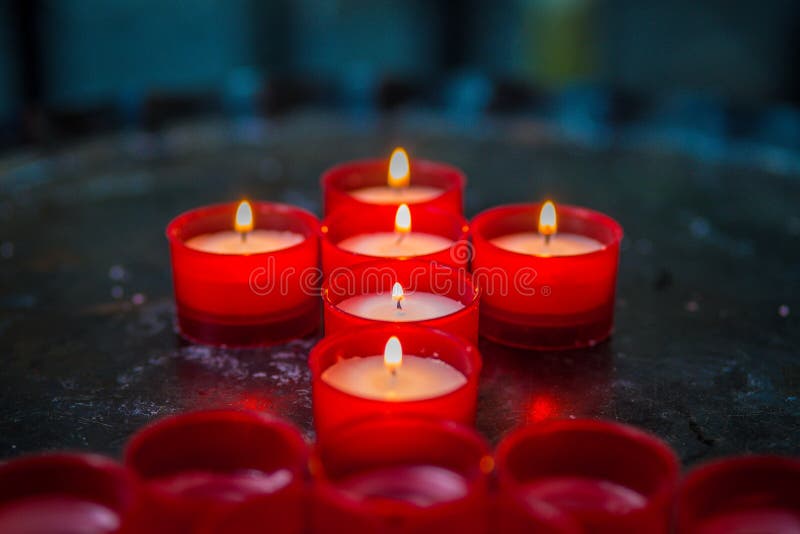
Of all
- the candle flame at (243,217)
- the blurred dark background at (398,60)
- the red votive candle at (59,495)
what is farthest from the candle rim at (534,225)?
the blurred dark background at (398,60)

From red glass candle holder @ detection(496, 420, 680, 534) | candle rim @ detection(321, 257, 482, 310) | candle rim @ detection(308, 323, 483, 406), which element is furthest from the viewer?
candle rim @ detection(321, 257, 482, 310)

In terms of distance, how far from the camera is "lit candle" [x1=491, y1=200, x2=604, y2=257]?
57.8 inches

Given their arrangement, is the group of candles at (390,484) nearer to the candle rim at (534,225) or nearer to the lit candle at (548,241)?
the candle rim at (534,225)

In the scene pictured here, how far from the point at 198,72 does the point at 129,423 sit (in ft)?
7.79

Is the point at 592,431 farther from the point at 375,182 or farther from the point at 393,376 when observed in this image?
Answer: the point at 375,182

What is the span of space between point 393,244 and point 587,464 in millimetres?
631

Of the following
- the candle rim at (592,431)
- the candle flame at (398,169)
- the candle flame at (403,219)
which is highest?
the candle flame at (398,169)

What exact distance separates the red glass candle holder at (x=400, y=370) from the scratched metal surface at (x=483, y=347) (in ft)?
0.32

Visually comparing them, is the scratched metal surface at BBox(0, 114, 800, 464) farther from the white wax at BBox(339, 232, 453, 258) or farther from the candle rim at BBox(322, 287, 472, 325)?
the white wax at BBox(339, 232, 453, 258)

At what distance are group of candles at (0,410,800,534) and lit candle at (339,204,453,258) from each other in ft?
1.75

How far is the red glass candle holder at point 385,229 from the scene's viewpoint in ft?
4.37

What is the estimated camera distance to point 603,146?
2.34 metres

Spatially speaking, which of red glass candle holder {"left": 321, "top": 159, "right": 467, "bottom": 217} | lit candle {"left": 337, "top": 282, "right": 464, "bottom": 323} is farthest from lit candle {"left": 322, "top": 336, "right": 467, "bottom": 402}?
red glass candle holder {"left": 321, "top": 159, "right": 467, "bottom": 217}

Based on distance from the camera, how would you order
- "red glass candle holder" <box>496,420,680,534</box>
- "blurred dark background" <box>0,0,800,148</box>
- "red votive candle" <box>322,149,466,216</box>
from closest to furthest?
"red glass candle holder" <box>496,420,680,534</box> → "red votive candle" <box>322,149,466,216</box> → "blurred dark background" <box>0,0,800,148</box>
